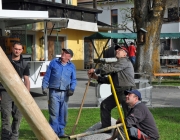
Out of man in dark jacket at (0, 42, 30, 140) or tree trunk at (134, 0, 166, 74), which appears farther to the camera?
tree trunk at (134, 0, 166, 74)

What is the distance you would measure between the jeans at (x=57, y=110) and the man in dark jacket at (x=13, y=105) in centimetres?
119

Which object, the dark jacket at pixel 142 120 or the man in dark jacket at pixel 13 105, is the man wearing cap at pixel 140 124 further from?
the man in dark jacket at pixel 13 105

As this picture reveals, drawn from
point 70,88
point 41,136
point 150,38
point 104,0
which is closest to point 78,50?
point 150,38

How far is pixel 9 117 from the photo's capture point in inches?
265

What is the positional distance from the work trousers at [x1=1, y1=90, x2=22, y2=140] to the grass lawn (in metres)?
0.98

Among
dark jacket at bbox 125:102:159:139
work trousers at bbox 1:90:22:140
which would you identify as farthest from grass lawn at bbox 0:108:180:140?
dark jacket at bbox 125:102:159:139

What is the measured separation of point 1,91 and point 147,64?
1251 cm

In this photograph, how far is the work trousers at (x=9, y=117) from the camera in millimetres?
6645

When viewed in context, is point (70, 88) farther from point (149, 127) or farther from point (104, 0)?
point (104, 0)

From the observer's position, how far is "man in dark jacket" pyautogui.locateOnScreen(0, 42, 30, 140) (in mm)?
6625

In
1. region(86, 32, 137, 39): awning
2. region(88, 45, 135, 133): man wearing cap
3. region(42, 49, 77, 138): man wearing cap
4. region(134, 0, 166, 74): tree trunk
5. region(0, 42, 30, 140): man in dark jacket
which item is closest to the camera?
region(0, 42, 30, 140): man in dark jacket

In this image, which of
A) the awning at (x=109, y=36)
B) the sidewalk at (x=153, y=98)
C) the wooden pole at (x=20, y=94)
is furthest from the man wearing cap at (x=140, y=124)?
the awning at (x=109, y=36)

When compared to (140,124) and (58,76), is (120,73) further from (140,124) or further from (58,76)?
(140,124)

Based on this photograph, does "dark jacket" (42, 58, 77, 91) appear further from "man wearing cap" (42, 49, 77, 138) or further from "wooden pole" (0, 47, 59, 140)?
"wooden pole" (0, 47, 59, 140)
